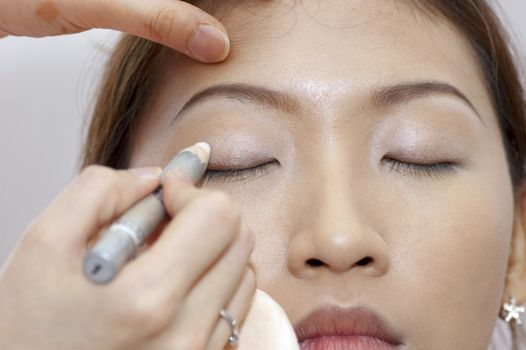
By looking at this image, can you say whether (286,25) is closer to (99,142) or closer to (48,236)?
(99,142)

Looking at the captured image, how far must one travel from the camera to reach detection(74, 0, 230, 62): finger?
1081 mm

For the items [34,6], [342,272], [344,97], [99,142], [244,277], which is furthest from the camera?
[99,142]

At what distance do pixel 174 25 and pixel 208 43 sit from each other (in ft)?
0.18

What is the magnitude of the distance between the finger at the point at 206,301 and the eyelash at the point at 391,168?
0.38 m

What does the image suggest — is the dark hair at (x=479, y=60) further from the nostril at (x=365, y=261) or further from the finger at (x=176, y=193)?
the finger at (x=176, y=193)

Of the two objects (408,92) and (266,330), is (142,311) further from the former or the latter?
(408,92)

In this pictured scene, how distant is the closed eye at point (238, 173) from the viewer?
107cm

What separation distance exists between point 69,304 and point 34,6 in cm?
76

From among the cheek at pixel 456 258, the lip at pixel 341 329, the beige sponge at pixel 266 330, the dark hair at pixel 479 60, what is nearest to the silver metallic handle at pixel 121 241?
the beige sponge at pixel 266 330

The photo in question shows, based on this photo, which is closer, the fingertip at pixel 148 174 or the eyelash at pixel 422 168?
the fingertip at pixel 148 174

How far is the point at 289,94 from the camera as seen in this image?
3.48 feet

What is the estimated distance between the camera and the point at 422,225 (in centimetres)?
103

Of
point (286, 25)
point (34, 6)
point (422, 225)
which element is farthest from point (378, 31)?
point (34, 6)

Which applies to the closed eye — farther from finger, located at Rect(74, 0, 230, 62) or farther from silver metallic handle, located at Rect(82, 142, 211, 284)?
silver metallic handle, located at Rect(82, 142, 211, 284)
